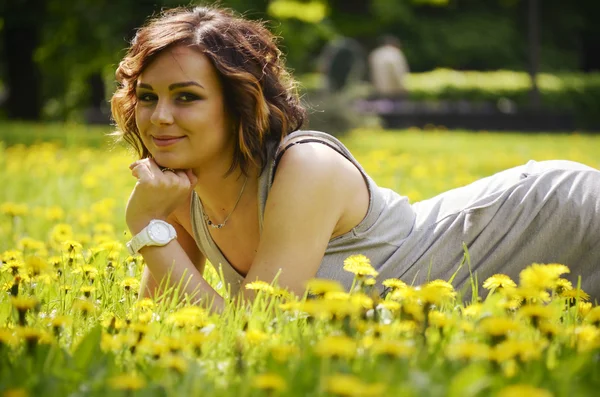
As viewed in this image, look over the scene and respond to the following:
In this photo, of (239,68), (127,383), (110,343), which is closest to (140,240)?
(239,68)

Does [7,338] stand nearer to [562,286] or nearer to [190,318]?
[190,318]

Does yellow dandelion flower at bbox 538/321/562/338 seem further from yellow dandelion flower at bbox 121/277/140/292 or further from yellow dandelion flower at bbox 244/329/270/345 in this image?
yellow dandelion flower at bbox 121/277/140/292

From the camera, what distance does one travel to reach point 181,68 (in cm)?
254

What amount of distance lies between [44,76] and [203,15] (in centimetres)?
2539

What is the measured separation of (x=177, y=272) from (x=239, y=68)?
28.5 inches

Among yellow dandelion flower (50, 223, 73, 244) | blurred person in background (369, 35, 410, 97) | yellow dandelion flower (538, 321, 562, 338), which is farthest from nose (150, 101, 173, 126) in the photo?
blurred person in background (369, 35, 410, 97)

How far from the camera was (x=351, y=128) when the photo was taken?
12.5m

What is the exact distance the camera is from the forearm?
240 cm

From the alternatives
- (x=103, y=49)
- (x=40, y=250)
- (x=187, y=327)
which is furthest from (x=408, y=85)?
(x=187, y=327)

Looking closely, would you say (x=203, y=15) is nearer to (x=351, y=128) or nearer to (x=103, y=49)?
(x=351, y=128)

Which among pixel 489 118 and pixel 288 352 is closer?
pixel 288 352

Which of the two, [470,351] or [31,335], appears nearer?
[470,351]

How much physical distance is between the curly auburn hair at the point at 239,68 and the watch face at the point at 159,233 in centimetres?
34

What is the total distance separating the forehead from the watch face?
0.47 metres
